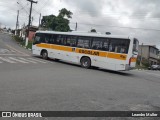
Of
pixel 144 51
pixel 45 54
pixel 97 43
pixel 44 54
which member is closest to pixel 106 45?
pixel 97 43

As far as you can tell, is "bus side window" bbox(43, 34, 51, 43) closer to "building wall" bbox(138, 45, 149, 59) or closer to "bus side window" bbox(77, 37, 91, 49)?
"bus side window" bbox(77, 37, 91, 49)

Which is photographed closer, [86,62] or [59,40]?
[86,62]

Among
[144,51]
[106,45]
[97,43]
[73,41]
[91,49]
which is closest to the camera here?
[106,45]

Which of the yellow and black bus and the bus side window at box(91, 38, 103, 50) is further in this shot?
the bus side window at box(91, 38, 103, 50)

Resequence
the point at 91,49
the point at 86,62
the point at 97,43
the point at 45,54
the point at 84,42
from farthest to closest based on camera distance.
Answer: the point at 45,54 < the point at 84,42 < the point at 86,62 < the point at 91,49 < the point at 97,43

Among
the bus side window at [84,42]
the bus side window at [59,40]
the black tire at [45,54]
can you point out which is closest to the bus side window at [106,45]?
the bus side window at [84,42]

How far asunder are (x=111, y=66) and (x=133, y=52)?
200 cm

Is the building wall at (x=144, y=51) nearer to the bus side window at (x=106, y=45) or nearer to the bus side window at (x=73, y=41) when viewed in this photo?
the bus side window at (x=73, y=41)

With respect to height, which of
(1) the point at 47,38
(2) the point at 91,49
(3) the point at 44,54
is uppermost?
(1) the point at 47,38

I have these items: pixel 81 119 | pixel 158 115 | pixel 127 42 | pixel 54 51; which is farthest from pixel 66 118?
pixel 54 51

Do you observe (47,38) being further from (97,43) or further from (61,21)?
(61,21)

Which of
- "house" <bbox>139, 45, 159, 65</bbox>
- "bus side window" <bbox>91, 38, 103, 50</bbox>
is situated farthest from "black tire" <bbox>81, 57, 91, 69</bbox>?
"house" <bbox>139, 45, 159, 65</bbox>

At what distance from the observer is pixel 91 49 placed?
21.2 m

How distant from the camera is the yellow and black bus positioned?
760 inches
